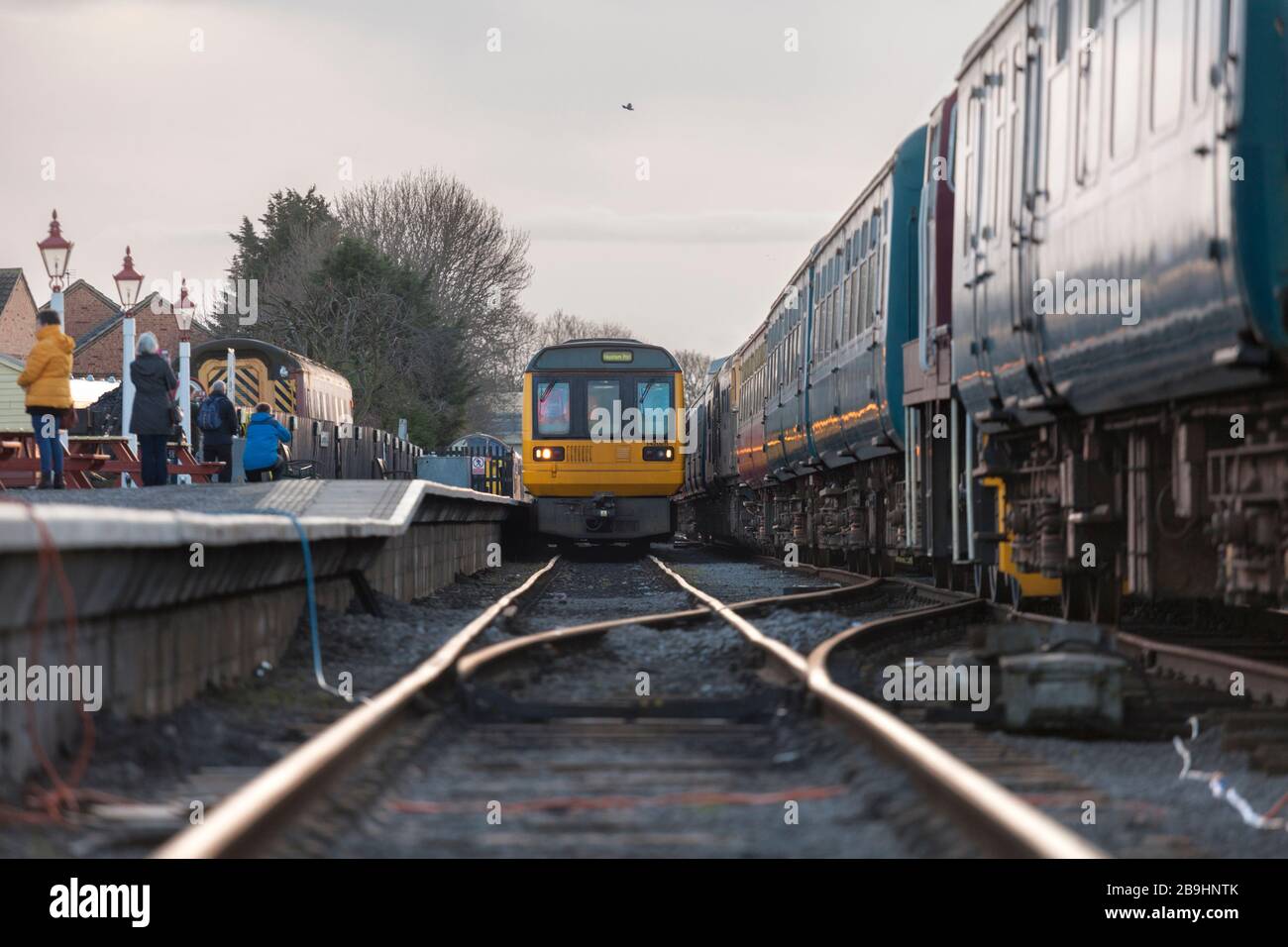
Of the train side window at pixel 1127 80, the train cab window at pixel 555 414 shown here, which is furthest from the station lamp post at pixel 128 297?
the train side window at pixel 1127 80

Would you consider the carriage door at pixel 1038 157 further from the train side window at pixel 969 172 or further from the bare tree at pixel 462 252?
the bare tree at pixel 462 252

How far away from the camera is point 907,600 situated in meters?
15.8

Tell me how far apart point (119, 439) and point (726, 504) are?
18225 millimetres

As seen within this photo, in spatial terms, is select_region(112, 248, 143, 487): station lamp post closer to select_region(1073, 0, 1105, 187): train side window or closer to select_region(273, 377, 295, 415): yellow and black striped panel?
select_region(273, 377, 295, 415): yellow and black striped panel

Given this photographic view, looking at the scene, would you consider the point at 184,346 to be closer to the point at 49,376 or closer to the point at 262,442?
the point at 262,442

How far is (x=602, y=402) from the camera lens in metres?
27.6

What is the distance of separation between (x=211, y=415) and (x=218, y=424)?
0.76ft

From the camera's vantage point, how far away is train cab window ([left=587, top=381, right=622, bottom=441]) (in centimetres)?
2741

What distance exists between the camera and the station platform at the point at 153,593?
16.3 feet

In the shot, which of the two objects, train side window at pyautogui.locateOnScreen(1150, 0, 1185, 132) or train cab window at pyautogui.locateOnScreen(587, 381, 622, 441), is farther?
train cab window at pyautogui.locateOnScreen(587, 381, 622, 441)

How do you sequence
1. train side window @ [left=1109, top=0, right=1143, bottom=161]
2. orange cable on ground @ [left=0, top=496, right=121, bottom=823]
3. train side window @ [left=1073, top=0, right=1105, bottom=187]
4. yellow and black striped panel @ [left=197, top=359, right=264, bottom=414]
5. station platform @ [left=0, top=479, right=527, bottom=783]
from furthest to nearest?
yellow and black striped panel @ [left=197, top=359, right=264, bottom=414] < train side window @ [left=1073, top=0, right=1105, bottom=187] < train side window @ [left=1109, top=0, right=1143, bottom=161] < station platform @ [left=0, top=479, right=527, bottom=783] < orange cable on ground @ [left=0, top=496, right=121, bottom=823]

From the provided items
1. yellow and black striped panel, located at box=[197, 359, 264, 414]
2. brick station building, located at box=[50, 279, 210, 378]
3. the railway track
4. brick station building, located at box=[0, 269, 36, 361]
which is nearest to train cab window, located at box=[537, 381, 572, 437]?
yellow and black striped panel, located at box=[197, 359, 264, 414]

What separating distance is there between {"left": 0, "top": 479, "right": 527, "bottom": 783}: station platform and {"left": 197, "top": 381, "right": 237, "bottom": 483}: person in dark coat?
10019 mm
